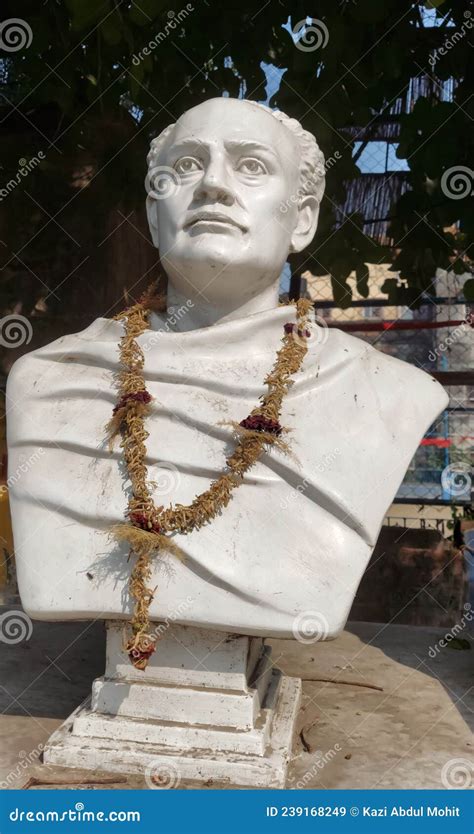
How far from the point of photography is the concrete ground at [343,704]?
216 centimetres

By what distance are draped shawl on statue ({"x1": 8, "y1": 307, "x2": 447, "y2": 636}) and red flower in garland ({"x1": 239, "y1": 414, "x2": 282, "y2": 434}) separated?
2.5 inches

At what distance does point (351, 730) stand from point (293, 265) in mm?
2346

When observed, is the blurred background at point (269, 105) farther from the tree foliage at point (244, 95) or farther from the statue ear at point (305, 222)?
the statue ear at point (305, 222)

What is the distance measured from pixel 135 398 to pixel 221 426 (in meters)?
0.25

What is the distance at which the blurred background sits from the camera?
10.8 feet

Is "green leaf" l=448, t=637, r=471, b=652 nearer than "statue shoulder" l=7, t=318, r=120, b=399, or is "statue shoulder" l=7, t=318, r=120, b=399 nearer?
"statue shoulder" l=7, t=318, r=120, b=399

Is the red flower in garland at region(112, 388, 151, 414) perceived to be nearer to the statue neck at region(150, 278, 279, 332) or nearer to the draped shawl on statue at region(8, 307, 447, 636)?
the draped shawl on statue at region(8, 307, 447, 636)

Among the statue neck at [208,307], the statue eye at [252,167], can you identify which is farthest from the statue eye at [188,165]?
the statue neck at [208,307]

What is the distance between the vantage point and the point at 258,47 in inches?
138

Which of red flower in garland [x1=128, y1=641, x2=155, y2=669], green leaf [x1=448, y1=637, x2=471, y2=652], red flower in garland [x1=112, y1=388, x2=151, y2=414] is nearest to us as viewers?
red flower in garland [x1=128, y1=641, x2=155, y2=669]

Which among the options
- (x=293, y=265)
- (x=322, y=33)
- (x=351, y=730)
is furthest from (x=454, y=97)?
(x=351, y=730)

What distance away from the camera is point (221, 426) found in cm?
223

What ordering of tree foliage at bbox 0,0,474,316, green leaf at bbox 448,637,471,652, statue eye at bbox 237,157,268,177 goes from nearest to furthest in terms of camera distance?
statue eye at bbox 237,157,268,177 < tree foliage at bbox 0,0,474,316 < green leaf at bbox 448,637,471,652

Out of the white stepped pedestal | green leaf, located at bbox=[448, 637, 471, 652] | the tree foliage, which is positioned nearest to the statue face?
the tree foliage
